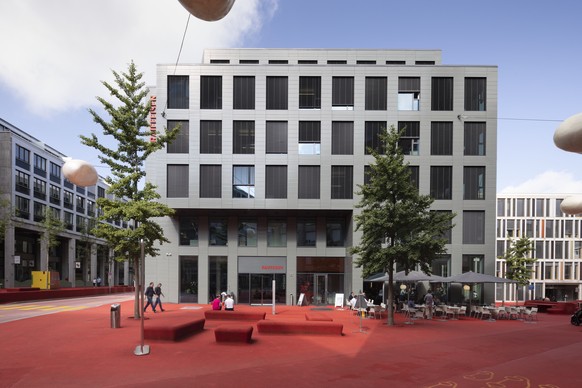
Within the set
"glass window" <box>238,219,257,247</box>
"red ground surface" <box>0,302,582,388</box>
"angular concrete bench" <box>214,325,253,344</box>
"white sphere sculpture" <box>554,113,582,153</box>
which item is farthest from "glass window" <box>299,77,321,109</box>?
"white sphere sculpture" <box>554,113,582,153</box>

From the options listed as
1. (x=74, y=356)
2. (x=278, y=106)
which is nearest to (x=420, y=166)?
(x=278, y=106)

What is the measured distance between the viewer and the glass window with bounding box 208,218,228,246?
39.2m

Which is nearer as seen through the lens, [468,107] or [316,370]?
[316,370]

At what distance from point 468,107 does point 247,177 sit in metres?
19.7

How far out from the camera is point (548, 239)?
254 ft

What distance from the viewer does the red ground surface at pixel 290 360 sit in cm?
1128

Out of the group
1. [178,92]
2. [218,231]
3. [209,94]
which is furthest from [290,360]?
[178,92]

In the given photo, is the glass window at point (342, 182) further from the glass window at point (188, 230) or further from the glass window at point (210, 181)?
the glass window at point (188, 230)

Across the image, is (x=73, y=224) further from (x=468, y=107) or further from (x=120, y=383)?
(x=120, y=383)

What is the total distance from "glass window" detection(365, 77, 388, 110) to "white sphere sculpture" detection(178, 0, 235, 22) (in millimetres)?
35585

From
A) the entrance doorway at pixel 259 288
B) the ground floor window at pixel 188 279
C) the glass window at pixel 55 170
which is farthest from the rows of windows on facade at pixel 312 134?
the glass window at pixel 55 170

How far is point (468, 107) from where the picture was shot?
38438 mm

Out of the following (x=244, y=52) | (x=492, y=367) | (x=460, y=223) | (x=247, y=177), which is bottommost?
(x=492, y=367)

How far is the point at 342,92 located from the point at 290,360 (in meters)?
28.8
